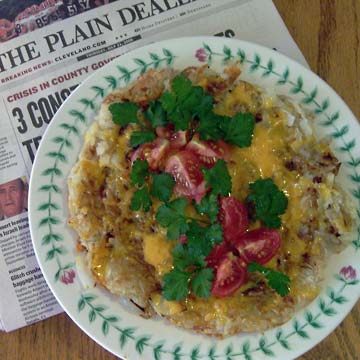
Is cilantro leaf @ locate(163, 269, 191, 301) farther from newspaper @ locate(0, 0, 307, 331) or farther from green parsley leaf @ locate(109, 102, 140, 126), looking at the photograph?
newspaper @ locate(0, 0, 307, 331)

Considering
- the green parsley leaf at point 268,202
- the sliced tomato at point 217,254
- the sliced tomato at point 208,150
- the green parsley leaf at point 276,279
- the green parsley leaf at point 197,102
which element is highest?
the green parsley leaf at point 197,102

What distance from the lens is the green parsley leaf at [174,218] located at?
3.55 feet

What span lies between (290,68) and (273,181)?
32cm

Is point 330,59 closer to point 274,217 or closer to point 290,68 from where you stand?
point 290,68

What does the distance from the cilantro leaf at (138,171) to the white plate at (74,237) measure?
0.22 m

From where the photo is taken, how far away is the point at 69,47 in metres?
1.44

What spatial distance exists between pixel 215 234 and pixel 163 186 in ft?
0.50

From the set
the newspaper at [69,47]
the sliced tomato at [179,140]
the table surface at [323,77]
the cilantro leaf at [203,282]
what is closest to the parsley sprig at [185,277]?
the cilantro leaf at [203,282]

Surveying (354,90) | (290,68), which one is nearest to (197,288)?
(290,68)

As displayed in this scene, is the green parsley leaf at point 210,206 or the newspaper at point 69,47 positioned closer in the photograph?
the green parsley leaf at point 210,206

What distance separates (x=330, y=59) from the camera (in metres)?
1.41

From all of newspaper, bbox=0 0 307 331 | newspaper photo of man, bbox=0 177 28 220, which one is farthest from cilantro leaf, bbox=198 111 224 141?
newspaper photo of man, bbox=0 177 28 220

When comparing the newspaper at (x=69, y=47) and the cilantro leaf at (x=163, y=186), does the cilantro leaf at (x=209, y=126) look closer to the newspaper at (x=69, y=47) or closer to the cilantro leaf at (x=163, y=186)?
the cilantro leaf at (x=163, y=186)

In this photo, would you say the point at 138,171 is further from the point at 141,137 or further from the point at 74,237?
the point at 74,237
